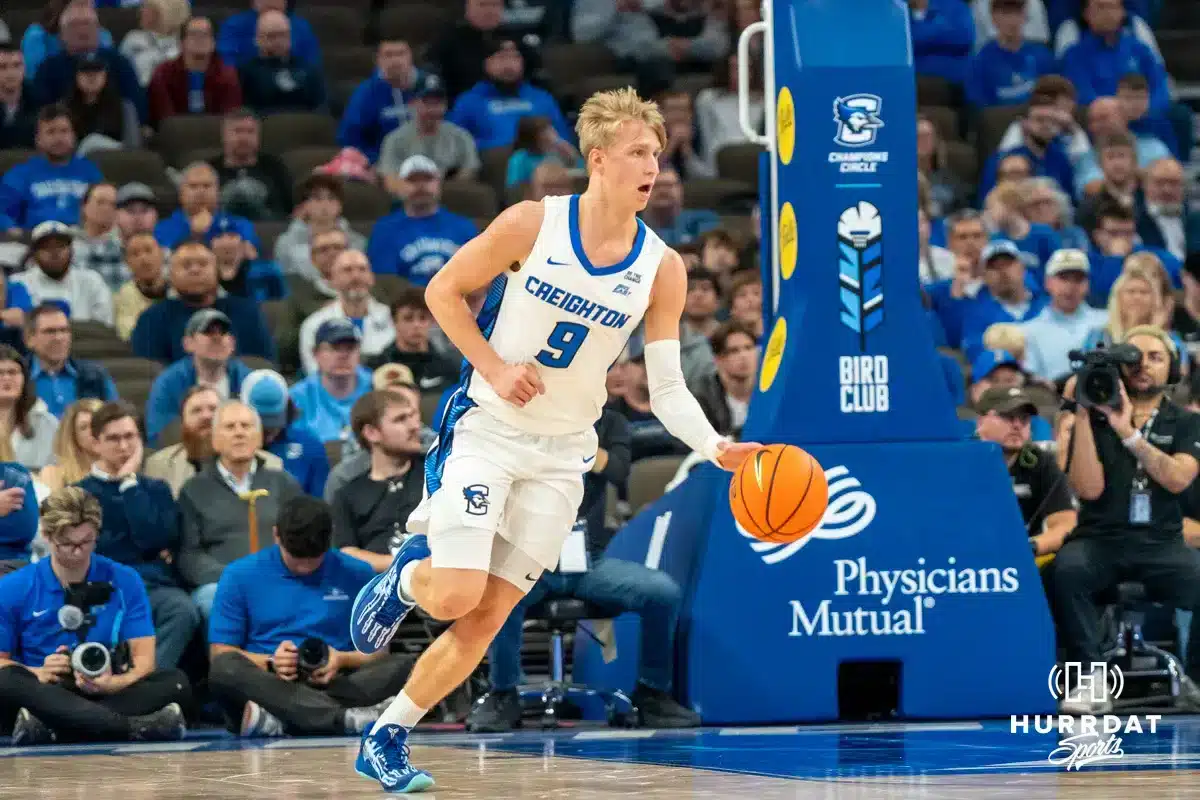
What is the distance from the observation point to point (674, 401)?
6.88 metres

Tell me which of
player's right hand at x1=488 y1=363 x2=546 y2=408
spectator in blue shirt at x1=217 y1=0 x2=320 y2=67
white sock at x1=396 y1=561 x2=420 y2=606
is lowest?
white sock at x1=396 y1=561 x2=420 y2=606

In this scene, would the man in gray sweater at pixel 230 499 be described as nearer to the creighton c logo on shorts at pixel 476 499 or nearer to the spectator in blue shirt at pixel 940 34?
the creighton c logo on shorts at pixel 476 499

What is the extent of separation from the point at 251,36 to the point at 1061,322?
21.6 feet

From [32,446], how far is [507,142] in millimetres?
5364

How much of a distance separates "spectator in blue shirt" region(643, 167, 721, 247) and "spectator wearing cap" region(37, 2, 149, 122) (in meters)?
3.90

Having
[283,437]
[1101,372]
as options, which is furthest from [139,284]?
[1101,372]

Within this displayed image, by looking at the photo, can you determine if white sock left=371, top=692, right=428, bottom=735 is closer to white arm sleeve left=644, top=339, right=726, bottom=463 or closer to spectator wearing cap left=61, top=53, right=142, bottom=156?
white arm sleeve left=644, top=339, right=726, bottom=463

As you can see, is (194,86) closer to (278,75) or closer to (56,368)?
(278,75)

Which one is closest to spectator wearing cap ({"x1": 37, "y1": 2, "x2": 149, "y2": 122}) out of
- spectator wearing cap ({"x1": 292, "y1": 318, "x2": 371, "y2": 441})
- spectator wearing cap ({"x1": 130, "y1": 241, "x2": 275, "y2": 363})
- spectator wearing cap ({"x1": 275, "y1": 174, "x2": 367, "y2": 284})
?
spectator wearing cap ({"x1": 275, "y1": 174, "x2": 367, "y2": 284})

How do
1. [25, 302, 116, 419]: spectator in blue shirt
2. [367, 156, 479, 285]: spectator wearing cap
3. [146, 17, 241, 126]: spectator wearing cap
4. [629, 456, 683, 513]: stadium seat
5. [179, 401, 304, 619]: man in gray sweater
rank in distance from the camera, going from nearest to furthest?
1. [179, 401, 304, 619]: man in gray sweater
2. [629, 456, 683, 513]: stadium seat
3. [25, 302, 116, 419]: spectator in blue shirt
4. [367, 156, 479, 285]: spectator wearing cap
5. [146, 17, 241, 126]: spectator wearing cap

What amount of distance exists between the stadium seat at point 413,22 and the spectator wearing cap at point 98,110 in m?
2.46

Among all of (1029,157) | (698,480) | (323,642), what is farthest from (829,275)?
(1029,157)

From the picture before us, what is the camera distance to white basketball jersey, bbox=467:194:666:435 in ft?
22.2

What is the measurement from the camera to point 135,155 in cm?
1460
